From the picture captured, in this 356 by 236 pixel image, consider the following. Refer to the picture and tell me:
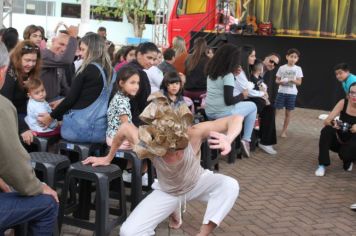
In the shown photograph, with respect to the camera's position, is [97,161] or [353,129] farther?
[353,129]

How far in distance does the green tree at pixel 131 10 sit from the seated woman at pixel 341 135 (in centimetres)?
2745

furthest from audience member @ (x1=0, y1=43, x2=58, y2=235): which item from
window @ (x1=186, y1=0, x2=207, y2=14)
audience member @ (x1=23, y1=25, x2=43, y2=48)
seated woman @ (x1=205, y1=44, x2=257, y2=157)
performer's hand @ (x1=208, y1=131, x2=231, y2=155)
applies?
window @ (x1=186, y1=0, x2=207, y2=14)

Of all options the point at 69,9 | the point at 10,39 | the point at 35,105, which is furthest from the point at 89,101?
the point at 69,9

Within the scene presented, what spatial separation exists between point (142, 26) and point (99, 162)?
31125mm

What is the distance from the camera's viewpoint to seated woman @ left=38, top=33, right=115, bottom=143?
4531mm

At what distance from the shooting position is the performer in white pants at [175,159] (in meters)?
3.06

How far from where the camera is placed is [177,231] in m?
4.30

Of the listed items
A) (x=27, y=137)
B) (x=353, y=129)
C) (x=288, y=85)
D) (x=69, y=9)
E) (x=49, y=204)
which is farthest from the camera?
(x=69, y=9)

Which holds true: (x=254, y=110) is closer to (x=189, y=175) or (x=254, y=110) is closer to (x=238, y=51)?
(x=238, y=51)

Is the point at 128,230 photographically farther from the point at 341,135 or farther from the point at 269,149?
the point at 269,149

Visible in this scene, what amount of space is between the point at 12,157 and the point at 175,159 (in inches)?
44.9

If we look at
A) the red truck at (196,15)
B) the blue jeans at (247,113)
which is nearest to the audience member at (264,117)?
the blue jeans at (247,113)

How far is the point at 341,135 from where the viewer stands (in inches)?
260

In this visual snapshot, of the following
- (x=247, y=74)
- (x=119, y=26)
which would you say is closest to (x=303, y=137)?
(x=247, y=74)
